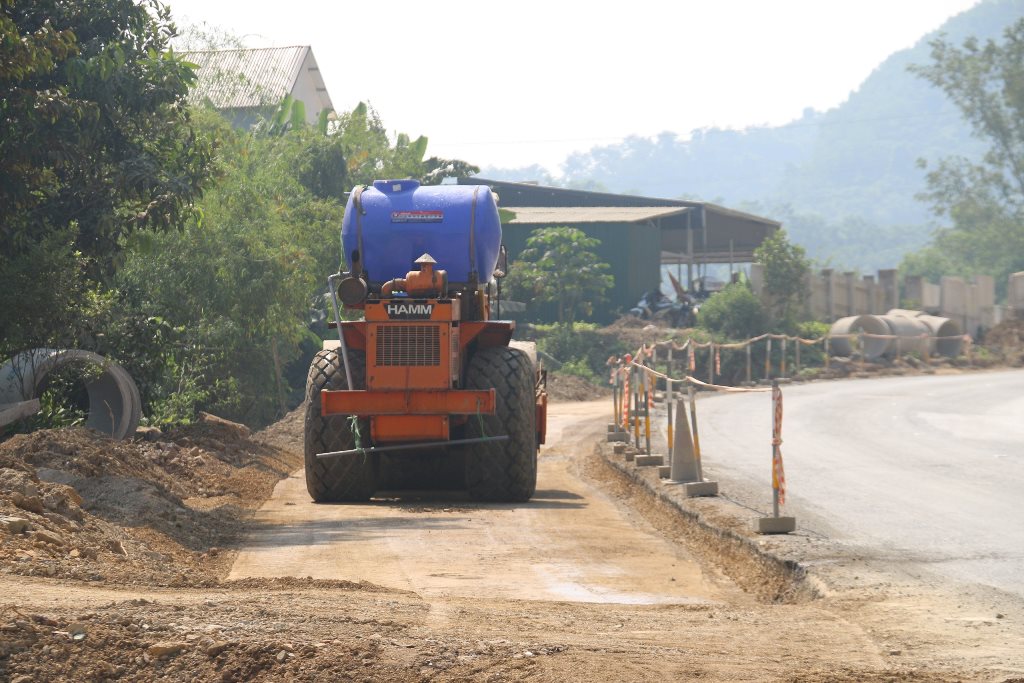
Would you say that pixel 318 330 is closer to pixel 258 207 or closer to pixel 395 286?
pixel 258 207

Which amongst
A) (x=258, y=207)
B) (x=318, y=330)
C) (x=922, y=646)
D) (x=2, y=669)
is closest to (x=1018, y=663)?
(x=922, y=646)

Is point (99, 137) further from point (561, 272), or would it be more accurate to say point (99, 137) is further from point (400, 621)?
point (561, 272)

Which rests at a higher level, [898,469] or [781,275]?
[781,275]

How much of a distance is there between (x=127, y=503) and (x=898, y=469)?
31.6ft

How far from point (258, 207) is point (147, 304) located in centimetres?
507

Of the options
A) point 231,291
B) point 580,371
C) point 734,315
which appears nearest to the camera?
point 231,291

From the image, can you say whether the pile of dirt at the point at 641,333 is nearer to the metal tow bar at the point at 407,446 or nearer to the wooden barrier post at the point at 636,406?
the wooden barrier post at the point at 636,406

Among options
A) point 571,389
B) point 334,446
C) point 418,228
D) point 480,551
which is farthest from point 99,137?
point 571,389

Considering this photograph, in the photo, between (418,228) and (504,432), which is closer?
(504,432)

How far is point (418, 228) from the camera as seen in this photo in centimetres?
1494

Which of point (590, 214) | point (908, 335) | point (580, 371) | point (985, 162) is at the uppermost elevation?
point (985, 162)

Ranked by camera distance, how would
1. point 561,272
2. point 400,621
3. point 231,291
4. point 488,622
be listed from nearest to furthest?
1. point 400,621
2. point 488,622
3. point 231,291
4. point 561,272

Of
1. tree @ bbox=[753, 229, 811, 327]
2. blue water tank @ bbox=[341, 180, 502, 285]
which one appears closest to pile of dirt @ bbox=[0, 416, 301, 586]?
blue water tank @ bbox=[341, 180, 502, 285]

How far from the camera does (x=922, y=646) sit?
24.0 feet
